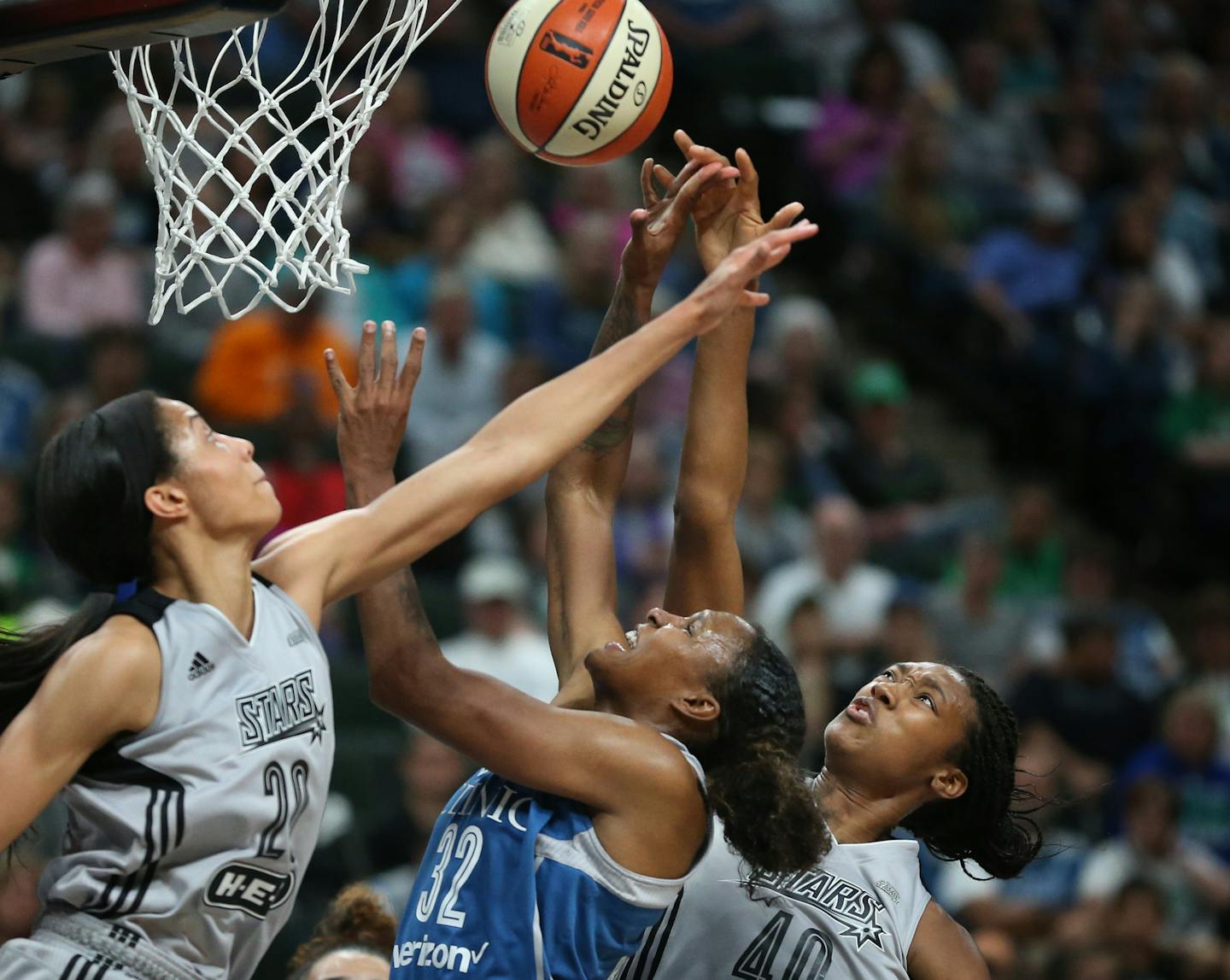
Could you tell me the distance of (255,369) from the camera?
273 inches

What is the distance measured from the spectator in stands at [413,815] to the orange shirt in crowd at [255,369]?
161cm

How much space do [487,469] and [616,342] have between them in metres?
0.63

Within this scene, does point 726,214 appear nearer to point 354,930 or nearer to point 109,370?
point 354,930

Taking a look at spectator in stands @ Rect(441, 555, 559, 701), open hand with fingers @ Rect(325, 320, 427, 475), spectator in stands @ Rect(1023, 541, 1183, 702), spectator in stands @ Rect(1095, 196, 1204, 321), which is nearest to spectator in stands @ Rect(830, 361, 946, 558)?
spectator in stands @ Rect(1023, 541, 1183, 702)

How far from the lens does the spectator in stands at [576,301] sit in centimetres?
763

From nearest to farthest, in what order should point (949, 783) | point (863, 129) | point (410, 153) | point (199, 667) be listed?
point (199, 667) → point (949, 783) → point (410, 153) → point (863, 129)

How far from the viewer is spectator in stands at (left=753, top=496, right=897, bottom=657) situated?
7152mm

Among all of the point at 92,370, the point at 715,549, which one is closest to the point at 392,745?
the point at 92,370

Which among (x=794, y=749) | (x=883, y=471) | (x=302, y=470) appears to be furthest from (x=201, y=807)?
(x=883, y=471)

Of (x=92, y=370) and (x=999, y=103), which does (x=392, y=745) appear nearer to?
(x=92, y=370)

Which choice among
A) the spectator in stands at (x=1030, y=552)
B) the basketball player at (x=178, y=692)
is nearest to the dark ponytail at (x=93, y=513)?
the basketball player at (x=178, y=692)

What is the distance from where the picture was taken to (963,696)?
3488 mm

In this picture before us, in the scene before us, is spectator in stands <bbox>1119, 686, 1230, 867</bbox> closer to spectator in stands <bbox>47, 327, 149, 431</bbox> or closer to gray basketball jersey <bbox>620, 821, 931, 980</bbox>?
spectator in stands <bbox>47, 327, 149, 431</bbox>

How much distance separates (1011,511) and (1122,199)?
221 centimetres
